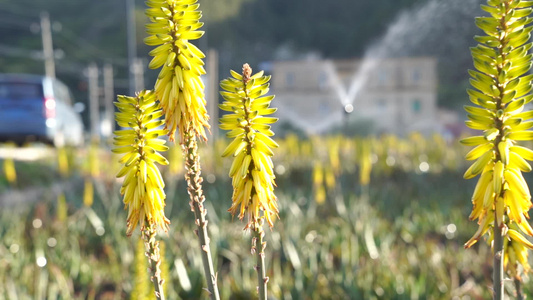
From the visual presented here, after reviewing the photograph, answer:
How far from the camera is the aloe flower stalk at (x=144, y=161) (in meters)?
1.05

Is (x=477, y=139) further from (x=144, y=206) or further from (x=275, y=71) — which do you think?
(x=275, y=71)

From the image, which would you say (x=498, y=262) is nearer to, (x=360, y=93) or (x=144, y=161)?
(x=144, y=161)

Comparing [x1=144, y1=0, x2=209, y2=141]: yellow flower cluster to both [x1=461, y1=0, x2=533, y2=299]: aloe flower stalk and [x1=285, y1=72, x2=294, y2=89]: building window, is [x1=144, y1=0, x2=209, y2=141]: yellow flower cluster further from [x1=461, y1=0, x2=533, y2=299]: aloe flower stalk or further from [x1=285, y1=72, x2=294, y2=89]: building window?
[x1=285, y1=72, x2=294, y2=89]: building window

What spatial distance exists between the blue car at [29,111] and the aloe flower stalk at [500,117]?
41.4 ft

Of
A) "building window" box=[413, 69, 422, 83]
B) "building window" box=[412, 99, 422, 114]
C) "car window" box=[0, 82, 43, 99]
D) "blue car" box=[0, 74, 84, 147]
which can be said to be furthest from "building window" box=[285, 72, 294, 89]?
"car window" box=[0, 82, 43, 99]

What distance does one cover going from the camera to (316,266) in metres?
3.81

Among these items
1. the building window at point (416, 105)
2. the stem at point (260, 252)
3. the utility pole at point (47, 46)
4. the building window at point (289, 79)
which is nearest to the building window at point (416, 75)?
the building window at point (416, 105)

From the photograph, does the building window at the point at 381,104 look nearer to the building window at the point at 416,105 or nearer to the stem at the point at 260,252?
the building window at the point at 416,105

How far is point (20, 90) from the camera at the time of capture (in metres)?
14.0

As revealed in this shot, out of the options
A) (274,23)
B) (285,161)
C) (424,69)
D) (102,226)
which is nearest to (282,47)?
(274,23)

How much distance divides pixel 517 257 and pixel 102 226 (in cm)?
413

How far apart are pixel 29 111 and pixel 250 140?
13400 mm

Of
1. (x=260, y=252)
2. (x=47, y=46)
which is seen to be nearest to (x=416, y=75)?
(x=47, y=46)

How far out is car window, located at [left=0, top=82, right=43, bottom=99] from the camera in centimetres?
1383
